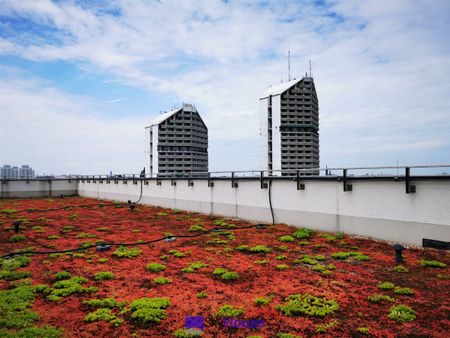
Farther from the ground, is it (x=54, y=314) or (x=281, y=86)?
(x=281, y=86)

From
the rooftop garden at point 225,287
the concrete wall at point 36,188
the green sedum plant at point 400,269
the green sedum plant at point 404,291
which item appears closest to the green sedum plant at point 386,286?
the rooftop garden at point 225,287

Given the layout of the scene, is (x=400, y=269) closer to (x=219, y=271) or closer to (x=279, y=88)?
(x=219, y=271)

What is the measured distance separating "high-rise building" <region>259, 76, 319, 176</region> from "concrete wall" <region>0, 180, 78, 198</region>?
276 ft

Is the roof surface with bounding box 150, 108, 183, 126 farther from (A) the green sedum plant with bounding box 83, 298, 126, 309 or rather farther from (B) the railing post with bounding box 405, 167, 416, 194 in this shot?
(A) the green sedum plant with bounding box 83, 298, 126, 309

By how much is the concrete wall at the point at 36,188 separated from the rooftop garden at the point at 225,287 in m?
34.8

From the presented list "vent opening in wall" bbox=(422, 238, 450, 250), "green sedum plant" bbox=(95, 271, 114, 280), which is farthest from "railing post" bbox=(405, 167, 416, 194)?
"green sedum plant" bbox=(95, 271, 114, 280)

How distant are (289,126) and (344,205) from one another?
118 metres

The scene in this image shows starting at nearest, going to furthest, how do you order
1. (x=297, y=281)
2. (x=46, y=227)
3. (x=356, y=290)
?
(x=356, y=290), (x=297, y=281), (x=46, y=227)

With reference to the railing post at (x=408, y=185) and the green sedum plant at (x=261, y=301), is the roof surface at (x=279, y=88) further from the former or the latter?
the green sedum plant at (x=261, y=301)

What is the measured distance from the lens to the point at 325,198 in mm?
16875

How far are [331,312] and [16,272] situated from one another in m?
9.81

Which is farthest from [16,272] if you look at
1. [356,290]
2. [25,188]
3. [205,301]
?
[25,188]

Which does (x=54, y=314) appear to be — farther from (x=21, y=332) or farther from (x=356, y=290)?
(x=356, y=290)

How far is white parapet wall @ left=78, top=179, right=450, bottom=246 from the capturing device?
43.0 feet
